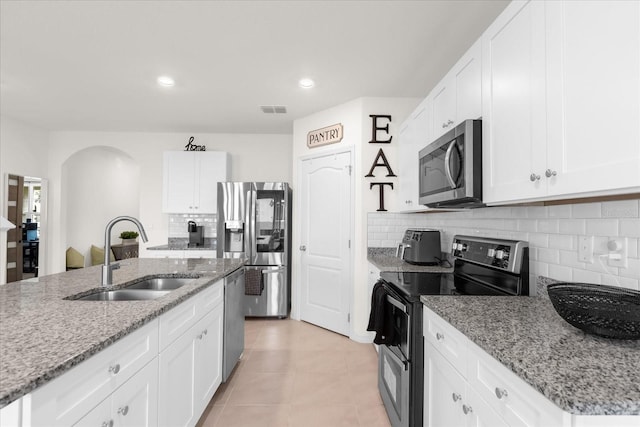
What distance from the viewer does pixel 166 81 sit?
3.21 meters

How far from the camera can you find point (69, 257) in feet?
19.2

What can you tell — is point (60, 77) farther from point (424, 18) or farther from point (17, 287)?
point (424, 18)

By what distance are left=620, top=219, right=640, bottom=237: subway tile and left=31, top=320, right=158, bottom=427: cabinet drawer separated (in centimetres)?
184

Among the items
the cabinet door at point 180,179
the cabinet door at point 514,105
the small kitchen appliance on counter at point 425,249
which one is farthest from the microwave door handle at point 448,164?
the cabinet door at point 180,179

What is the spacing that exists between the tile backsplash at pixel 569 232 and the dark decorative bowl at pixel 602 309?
0.15 m

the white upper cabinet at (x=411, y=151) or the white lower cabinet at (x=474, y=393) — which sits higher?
the white upper cabinet at (x=411, y=151)

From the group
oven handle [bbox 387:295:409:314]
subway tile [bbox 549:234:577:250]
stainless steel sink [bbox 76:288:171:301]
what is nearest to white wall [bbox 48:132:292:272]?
stainless steel sink [bbox 76:288:171:301]

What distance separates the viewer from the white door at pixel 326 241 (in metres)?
3.62

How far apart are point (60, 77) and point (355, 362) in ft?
12.5

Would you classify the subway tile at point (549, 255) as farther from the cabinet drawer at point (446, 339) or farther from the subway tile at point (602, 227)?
the cabinet drawer at point (446, 339)

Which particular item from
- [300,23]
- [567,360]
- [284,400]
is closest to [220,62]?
[300,23]

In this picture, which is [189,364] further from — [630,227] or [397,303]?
[630,227]

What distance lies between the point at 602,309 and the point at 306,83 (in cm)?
286

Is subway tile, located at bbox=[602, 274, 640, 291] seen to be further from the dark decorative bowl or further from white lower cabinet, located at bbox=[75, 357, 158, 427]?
white lower cabinet, located at bbox=[75, 357, 158, 427]
